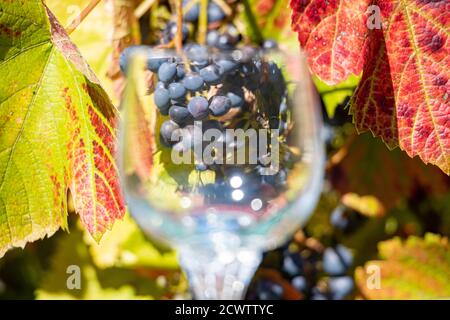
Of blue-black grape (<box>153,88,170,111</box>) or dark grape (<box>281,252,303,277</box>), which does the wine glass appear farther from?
dark grape (<box>281,252,303,277</box>)

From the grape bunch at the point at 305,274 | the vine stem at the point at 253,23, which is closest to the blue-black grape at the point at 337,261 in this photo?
the grape bunch at the point at 305,274

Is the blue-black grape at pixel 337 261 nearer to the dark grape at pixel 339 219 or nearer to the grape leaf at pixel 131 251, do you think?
the dark grape at pixel 339 219

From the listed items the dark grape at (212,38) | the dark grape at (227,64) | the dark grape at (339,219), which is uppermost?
the dark grape at (212,38)

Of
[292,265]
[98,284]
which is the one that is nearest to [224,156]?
[292,265]

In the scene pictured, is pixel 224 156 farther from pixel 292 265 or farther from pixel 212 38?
pixel 292 265

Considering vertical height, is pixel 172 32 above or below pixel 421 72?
above
